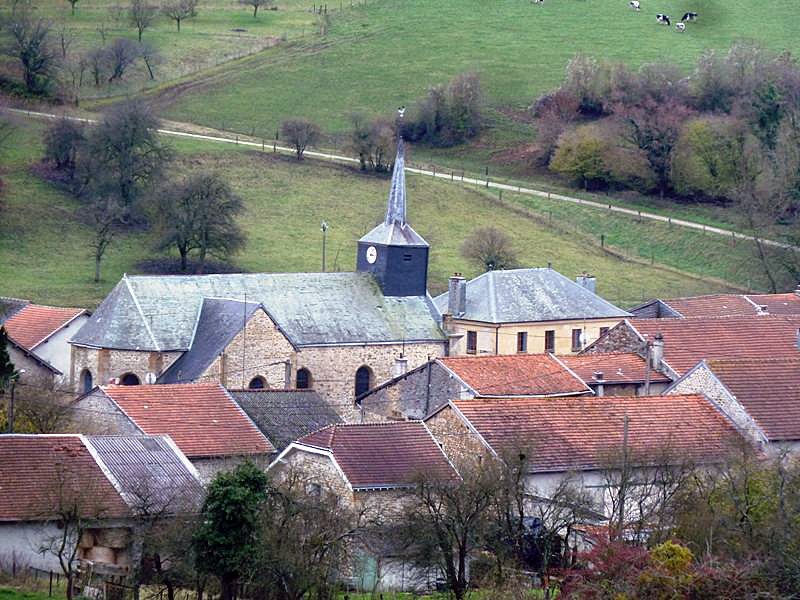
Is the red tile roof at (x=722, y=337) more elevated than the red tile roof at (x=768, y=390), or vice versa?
the red tile roof at (x=768, y=390)

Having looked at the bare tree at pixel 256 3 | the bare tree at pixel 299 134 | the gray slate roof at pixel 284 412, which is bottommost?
the bare tree at pixel 299 134

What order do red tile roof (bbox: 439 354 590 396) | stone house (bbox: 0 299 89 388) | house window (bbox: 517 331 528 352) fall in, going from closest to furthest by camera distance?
red tile roof (bbox: 439 354 590 396) < stone house (bbox: 0 299 89 388) < house window (bbox: 517 331 528 352)

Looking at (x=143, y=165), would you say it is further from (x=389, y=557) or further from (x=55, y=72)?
(x=389, y=557)

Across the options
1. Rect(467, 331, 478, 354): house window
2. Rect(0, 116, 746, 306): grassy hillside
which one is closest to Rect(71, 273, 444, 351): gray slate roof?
Rect(467, 331, 478, 354): house window

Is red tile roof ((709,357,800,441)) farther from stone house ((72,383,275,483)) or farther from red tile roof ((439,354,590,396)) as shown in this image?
stone house ((72,383,275,483))

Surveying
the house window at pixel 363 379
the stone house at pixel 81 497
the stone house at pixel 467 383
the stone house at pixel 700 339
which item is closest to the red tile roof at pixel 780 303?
the stone house at pixel 700 339

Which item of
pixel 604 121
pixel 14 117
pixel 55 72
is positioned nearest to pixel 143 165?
pixel 14 117

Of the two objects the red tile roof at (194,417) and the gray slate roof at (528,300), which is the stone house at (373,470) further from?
the gray slate roof at (528,300)
